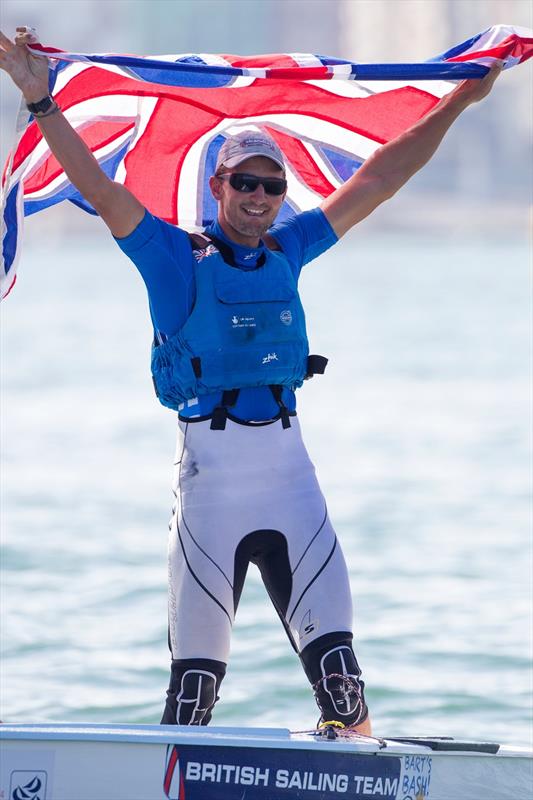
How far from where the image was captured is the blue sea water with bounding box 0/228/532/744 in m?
8.52

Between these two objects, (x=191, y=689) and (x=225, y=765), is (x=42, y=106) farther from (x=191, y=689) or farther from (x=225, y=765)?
(x=225, y=765)

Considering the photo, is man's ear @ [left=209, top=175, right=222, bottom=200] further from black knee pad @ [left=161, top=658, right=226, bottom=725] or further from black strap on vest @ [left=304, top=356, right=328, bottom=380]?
black knee pad @ [left=161, top=658, right=226, bottom=725]

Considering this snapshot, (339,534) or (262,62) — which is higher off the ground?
(339,534)

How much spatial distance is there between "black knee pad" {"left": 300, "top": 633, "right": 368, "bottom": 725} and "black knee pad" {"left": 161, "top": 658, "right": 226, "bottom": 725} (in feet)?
0.95

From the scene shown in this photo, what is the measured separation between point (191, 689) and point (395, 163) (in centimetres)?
186

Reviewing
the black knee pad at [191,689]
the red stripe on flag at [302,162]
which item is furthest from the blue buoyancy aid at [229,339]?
the red stripe on flag at [302,162]

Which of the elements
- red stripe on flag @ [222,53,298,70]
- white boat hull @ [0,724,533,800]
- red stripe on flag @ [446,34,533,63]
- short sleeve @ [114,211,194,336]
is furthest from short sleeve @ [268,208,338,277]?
white boat hull @ [0,724,533,800]

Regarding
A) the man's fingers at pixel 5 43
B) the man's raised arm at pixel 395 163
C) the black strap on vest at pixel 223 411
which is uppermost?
the man's raised arm at pixel 395 163

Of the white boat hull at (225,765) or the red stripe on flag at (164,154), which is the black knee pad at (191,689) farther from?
the red stripe on flag at (164,154)

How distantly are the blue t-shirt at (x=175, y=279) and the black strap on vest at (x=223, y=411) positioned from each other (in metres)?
0.02

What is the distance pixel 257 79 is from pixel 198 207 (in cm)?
59

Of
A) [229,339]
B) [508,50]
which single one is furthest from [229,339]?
[508,50]

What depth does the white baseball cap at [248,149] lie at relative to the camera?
4453 millimetres

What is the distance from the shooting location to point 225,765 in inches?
156
